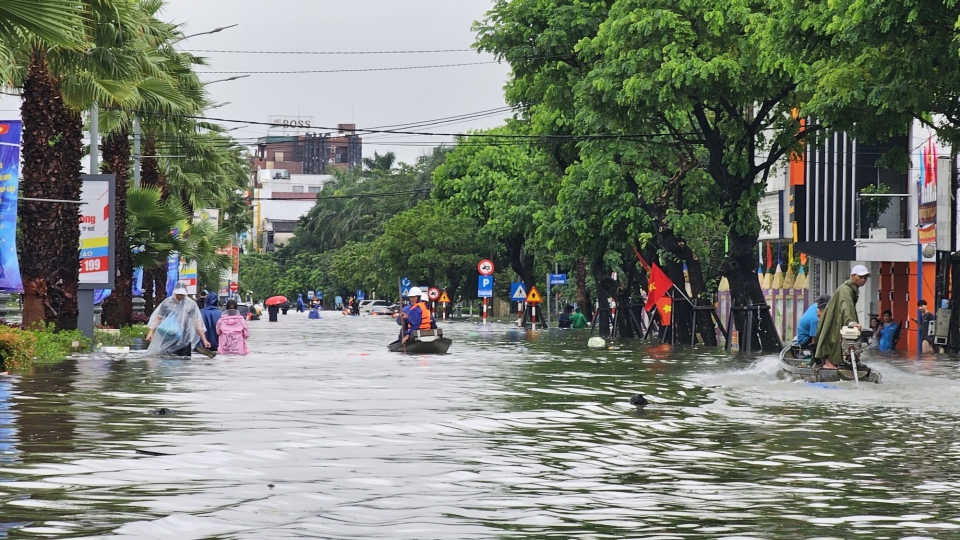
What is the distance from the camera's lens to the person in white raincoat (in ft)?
105

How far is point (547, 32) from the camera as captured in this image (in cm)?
4478

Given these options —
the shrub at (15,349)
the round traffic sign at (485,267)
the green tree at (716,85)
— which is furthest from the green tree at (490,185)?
the shrub at (15,349)

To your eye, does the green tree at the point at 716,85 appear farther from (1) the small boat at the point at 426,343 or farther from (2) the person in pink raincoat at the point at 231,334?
(2) the person in pink raincoat at the point at 231,334

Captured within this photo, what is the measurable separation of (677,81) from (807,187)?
24.1 meters

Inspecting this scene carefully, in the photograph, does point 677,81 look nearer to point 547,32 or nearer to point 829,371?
point 547,32

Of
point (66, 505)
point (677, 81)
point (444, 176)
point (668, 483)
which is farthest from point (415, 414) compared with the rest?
point (444, 176)

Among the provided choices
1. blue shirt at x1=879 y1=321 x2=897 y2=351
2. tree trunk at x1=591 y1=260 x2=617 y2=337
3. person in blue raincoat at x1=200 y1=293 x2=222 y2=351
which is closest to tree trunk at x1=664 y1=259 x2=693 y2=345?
blue shirt at x1=879 y1=321 x2=897 y2=351

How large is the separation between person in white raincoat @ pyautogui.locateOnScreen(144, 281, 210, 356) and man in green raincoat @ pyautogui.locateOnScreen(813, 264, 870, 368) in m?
13.9

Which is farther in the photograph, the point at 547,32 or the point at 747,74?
the point at 547,32

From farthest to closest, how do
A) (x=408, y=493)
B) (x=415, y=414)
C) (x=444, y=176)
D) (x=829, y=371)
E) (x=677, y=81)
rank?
(x=444, y=176) → (x=677, y=81) → (x=829, y=371) → (x=415, y=414) → (x=408, y=493)

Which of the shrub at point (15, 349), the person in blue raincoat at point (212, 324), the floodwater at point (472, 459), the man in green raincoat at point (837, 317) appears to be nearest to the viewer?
the floodwater at point (472, 459)

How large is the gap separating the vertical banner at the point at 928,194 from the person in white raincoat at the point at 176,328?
68.2ft

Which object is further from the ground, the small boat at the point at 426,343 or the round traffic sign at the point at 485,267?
the round traffic sign at the point at 485,267

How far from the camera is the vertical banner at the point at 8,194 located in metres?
27.3
